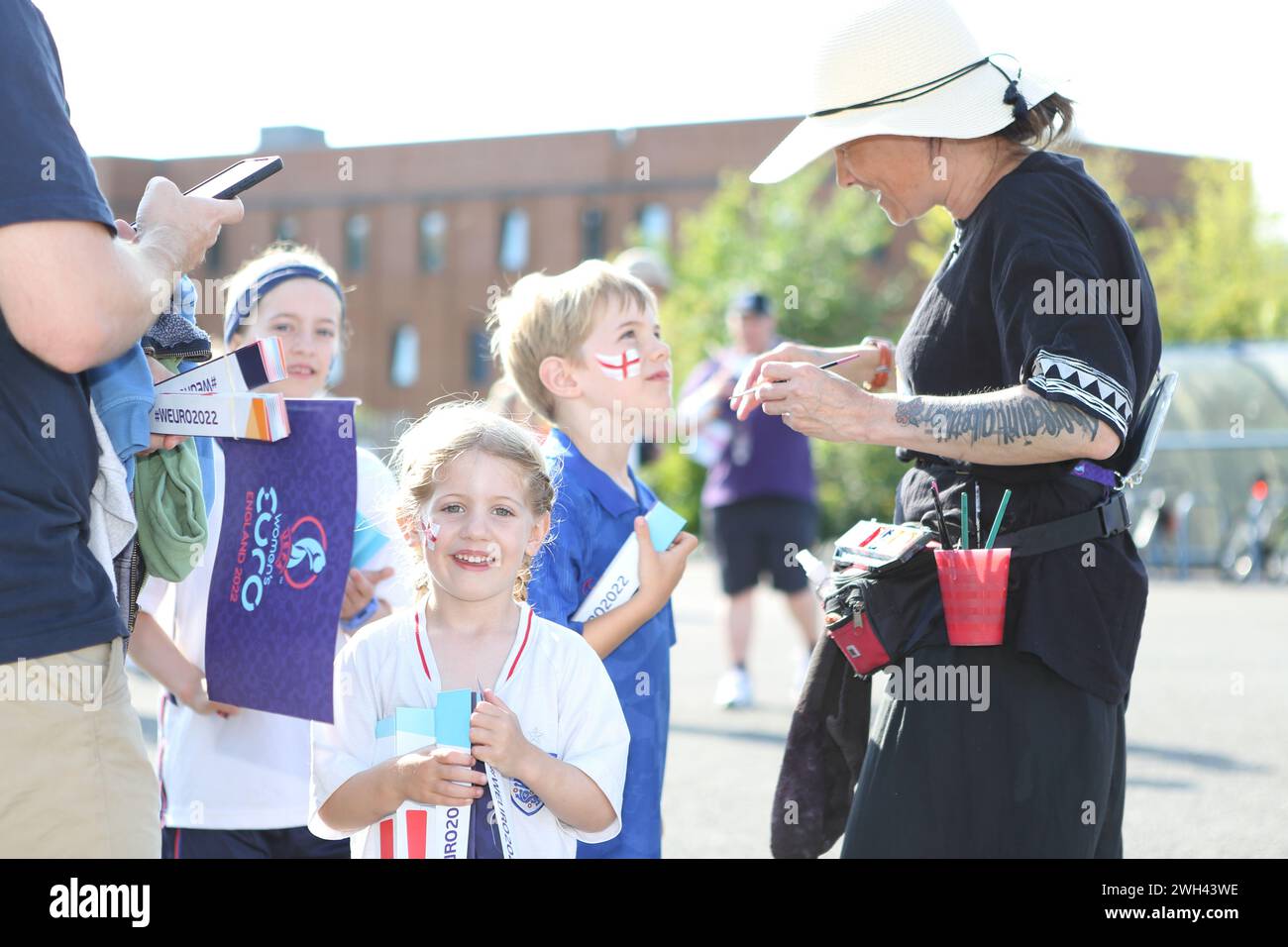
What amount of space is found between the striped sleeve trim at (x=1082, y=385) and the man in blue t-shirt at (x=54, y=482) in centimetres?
157

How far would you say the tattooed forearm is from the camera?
9.12 feet

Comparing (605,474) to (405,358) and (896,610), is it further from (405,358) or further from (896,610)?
(405,358)

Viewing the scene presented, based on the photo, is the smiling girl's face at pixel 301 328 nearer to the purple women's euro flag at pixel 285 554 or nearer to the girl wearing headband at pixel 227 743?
the girl wearing headband at pixel 227 743

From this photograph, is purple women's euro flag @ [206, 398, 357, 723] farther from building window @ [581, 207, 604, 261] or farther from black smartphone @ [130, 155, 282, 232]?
building window @ [581, 207, 604, 261]

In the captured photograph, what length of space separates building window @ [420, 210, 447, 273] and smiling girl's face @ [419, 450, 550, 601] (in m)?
53.6

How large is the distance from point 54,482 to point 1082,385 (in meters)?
1.79

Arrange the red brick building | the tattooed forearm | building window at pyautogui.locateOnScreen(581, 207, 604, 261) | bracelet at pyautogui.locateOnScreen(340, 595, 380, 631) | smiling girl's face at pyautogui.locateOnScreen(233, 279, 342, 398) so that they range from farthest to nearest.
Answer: building window at pyautogui.locateOnScreen(581, 207, 604, 261) < the red brick building < smiling girl's face at pyautogui.locateOnScreen(233, 279, 342, 398) < bracelet at pyautogui.locateOnScreen(340, 595, 380, 631) < the tattooed forearm

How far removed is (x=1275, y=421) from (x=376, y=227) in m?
41.5

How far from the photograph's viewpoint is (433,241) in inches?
2221

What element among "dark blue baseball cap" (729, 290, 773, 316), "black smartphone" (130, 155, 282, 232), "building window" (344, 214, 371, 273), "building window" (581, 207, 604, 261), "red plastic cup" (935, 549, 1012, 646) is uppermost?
"building window" (344, 214, 371, 273)

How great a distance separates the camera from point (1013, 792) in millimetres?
2963

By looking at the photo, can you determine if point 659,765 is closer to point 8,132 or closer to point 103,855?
point 103,855

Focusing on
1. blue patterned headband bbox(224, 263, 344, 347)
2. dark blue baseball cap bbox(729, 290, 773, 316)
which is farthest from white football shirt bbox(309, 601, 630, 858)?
dark blue baseball cap bbox(729, 290, 773, 316)
